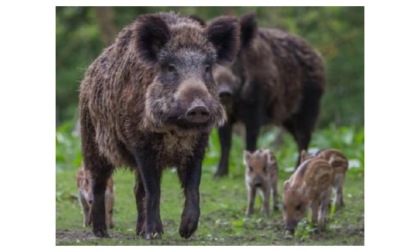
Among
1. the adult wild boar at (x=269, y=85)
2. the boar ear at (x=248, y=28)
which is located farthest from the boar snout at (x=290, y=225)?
the boar ear at (x=248, y=28)

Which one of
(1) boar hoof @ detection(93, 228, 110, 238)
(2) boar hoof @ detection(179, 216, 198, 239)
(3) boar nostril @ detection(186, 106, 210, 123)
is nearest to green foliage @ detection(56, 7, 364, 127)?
(1) boar hoof @ detection(93, 228, 110, 238)

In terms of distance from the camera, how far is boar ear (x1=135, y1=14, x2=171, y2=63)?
9.02m

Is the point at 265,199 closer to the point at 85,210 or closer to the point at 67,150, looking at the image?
the point at 85,210

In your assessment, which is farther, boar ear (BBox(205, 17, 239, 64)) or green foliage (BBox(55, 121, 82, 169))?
green foliage (BBox(55, 121, 82, 169))

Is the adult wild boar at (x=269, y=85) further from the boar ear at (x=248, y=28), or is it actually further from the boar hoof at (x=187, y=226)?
the boar hoof at (x=187, y=226)

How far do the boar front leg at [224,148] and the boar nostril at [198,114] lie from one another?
642 centimetres

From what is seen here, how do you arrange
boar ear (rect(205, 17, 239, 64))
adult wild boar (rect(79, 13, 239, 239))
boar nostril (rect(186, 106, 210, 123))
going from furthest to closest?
boar ear (rect(205, 17, 239, 64)), adult wild boar (rect(79, 13, 239, 239)), boar nostril (rect(186, 106, 210, 123))

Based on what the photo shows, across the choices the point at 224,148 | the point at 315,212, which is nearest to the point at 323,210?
the point at 315,212

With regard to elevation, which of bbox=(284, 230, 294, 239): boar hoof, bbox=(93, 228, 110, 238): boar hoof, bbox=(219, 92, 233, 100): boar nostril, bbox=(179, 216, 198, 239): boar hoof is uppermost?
bbox=(219, 92, 233, 100): boar nostril

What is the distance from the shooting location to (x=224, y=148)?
15.1 metres

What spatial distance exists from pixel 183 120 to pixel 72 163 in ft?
27.8

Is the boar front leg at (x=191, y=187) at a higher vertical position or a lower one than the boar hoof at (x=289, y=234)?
higher

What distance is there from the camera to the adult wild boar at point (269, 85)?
47.8 feet

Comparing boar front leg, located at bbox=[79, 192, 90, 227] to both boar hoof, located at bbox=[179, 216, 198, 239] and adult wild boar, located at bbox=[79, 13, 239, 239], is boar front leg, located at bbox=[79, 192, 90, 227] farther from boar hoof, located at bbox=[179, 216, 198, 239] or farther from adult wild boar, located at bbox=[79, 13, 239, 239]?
boar hoof, located at bbox=[179, 216, 198, 239]
